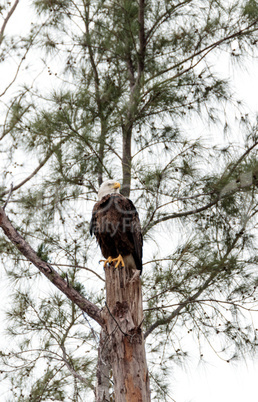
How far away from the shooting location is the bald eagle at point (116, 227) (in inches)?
153

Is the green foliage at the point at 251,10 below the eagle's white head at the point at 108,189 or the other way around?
the other way around

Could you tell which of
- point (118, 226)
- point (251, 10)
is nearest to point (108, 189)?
point (118, 226)

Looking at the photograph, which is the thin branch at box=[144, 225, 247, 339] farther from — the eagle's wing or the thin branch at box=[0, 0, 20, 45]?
the thin branch at box=[0, 0, 20, 45]

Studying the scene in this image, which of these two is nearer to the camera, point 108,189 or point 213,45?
point 108,189

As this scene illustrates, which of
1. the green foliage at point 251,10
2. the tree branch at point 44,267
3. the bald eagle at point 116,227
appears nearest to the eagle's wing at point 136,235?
the bald eagle at point 116,227

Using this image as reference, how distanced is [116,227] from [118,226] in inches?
0.8

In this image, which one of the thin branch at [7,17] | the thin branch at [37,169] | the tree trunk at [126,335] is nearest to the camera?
the tree trunk at [126,335]

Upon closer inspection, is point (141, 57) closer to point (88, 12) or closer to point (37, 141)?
point (88, 12)

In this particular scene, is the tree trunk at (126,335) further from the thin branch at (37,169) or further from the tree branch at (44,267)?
the thin branch at (37,169)

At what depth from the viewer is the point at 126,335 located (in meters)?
3.04

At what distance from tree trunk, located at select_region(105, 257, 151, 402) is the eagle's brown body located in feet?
2.21

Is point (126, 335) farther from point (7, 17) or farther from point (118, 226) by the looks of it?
point (7, 17)

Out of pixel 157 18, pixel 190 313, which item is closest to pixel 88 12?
pixel 157 18

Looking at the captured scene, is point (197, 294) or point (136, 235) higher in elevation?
point (136, 235)
